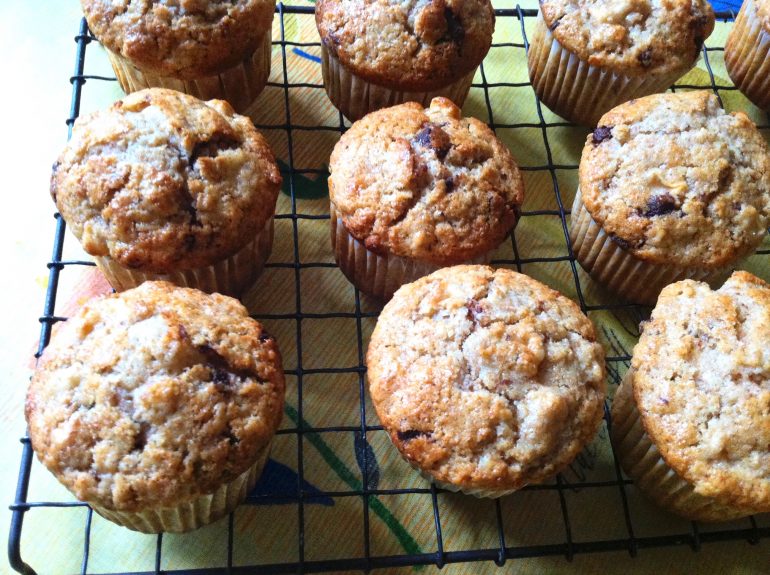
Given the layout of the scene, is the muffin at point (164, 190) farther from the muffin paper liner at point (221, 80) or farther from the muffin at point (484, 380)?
the muffin at point (484, 380)

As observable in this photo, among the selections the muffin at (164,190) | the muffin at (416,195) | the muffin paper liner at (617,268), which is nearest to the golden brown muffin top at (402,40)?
the muffin at (416,195)

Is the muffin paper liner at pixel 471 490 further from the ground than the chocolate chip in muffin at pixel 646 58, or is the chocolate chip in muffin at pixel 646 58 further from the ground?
the chocolate chip in muffin at pixel 646 58

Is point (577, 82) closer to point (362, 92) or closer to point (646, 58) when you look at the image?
point (646, 58)

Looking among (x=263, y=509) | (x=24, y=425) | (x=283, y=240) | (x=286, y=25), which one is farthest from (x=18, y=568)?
(x=286, y=25)

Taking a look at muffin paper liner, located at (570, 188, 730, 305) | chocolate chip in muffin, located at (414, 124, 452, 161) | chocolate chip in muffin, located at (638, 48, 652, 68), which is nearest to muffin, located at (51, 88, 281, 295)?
chocolate chip in muffin, located at (414, 124, 452, 161)

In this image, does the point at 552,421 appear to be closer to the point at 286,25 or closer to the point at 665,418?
the point at 665,418

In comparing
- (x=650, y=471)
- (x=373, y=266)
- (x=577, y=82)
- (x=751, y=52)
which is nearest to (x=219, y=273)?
(x=373, y=266)
